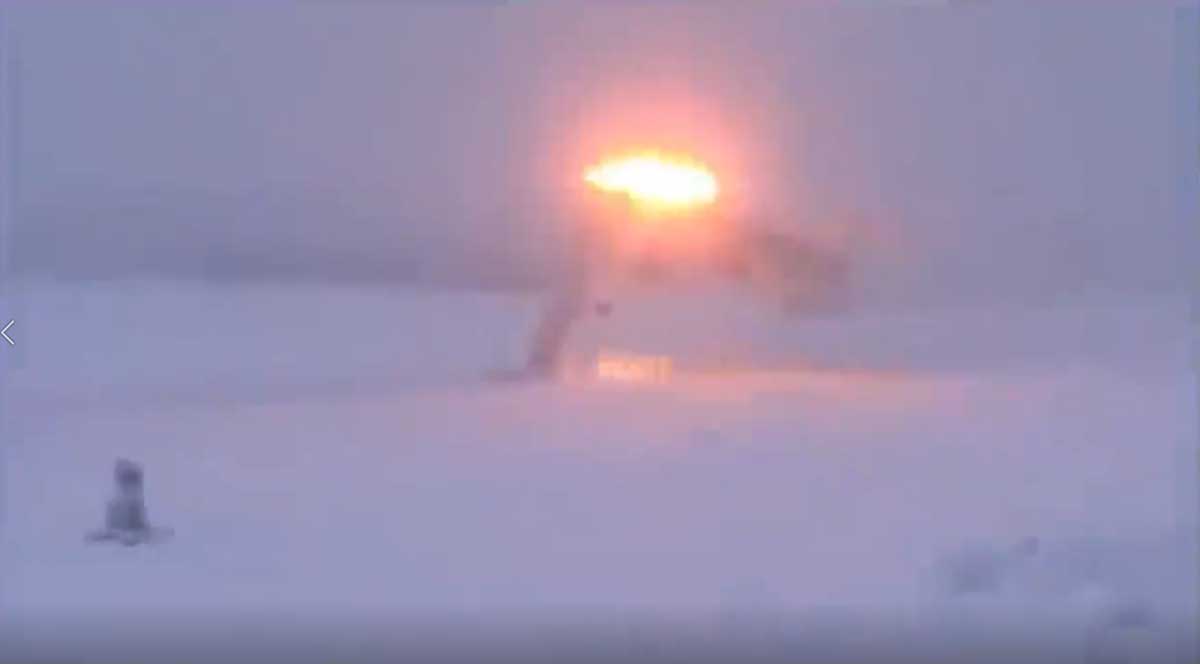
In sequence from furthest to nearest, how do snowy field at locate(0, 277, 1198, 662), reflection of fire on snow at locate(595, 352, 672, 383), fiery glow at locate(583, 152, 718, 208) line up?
1. fiery glow at locate(583, 152, 718, 208)
2. reflection of fire on snow at locate(595, 352, 672, 383)
3. snowy field at locate(0, 277, 1198, 662)

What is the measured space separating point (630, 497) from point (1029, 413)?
6.03 feet

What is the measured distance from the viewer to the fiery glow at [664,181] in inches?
232

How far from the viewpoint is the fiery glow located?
5.90 meters

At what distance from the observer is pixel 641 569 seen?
11.1ft

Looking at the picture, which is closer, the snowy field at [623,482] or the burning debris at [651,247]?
the snowy field at [623,482]

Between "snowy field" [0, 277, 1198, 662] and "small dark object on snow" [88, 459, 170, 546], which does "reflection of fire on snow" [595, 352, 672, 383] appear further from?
"small dark object on snow" [88, 459, 170, 546]

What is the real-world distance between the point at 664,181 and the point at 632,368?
0.96m

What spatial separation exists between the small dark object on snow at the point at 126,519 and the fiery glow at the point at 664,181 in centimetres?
295

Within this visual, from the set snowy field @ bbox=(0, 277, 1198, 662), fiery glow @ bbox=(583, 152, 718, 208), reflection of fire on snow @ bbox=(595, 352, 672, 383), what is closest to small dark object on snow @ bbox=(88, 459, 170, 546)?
snowy field @ bbox=(0, 277, 1198, 662)

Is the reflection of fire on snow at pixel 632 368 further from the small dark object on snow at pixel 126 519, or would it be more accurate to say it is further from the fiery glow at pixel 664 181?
the small dark object on snow at pixel 126 519

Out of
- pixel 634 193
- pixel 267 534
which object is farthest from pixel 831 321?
pixel 267 534

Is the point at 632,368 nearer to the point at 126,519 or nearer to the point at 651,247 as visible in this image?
the point at 651,247

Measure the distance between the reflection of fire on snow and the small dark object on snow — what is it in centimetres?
232

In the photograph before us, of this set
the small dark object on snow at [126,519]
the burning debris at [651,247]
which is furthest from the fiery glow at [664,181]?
the small dark object on snow at [126,519]
